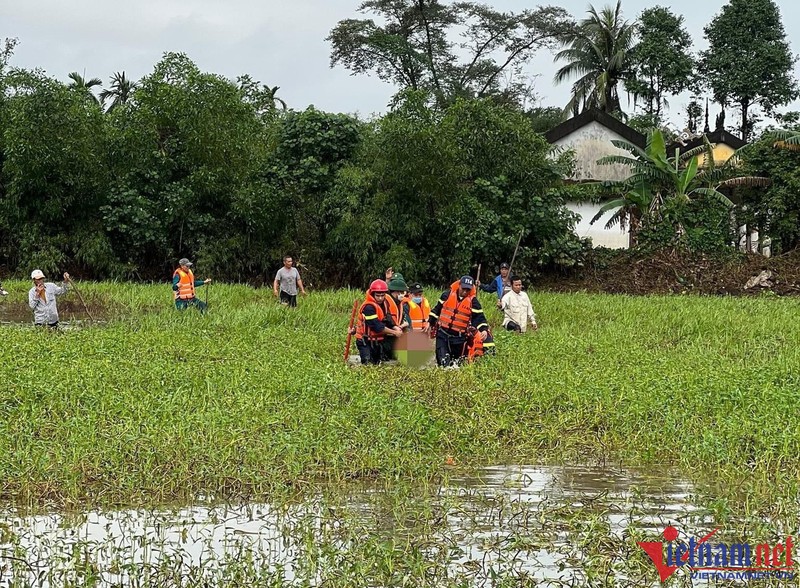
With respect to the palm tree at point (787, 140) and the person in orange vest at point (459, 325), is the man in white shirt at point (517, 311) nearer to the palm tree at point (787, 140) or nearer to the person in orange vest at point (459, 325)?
the person in orange vest at point (459, 325)

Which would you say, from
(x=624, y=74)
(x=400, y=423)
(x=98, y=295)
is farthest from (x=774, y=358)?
(x=624, y=74)

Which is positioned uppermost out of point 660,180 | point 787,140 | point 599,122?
point 599,122

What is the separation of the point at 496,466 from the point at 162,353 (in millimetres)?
6419

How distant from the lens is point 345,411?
983 centimetres

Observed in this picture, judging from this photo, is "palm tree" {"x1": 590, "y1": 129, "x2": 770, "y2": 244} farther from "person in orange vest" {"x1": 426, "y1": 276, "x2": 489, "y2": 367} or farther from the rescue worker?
"person in orange vest" {"x1": 426, "y1": 276, "x2": 489, "y2": 367}

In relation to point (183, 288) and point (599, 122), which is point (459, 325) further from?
point (599, 122)

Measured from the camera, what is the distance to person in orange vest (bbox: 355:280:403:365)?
13680 mm

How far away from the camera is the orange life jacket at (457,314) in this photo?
1384 centimetres

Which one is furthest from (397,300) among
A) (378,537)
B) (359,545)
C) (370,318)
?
(359,545)

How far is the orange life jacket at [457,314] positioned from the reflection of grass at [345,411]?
681mm

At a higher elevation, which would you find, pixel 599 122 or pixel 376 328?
pixel 599 122

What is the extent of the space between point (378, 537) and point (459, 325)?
25.0 ft

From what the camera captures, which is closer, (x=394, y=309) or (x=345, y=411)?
(x=345, y=411)

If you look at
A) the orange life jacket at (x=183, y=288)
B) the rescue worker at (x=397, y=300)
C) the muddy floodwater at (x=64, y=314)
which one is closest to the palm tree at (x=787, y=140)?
the rescue worker at (x=397, y=300)
